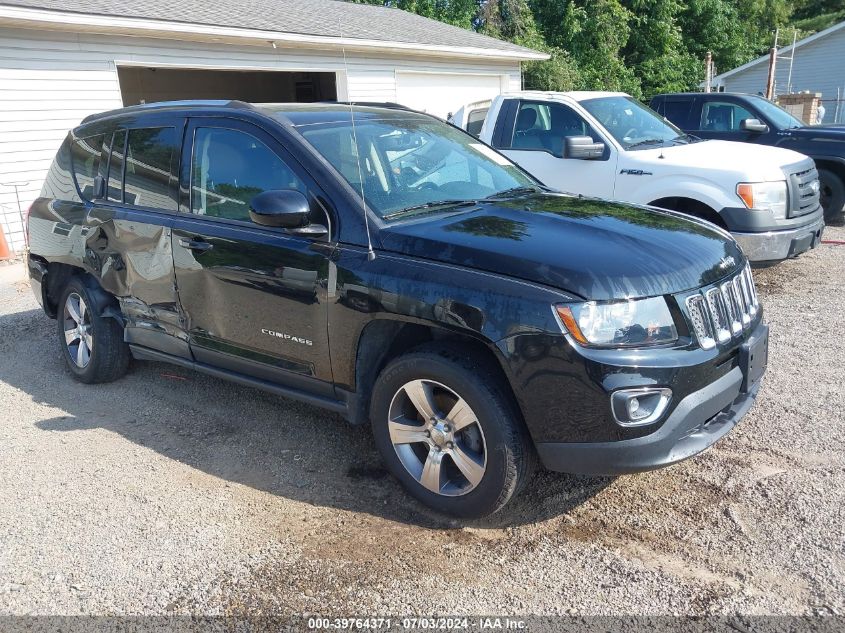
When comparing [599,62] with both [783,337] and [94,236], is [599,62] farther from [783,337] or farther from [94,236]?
[94,236]

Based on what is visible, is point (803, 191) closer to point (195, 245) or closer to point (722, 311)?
point (722, 311)

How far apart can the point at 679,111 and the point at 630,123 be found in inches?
124

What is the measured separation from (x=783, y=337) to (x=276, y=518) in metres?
4.13

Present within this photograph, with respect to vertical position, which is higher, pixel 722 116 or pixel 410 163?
pixel 410 163

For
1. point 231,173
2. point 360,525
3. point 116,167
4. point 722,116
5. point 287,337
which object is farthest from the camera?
point 722,116

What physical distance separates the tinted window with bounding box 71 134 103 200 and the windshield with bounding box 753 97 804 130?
8739 mm

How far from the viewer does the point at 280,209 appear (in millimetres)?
3373

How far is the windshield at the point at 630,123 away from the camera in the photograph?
7371mm

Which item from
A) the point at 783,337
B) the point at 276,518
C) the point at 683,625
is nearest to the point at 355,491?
the point at 276,518

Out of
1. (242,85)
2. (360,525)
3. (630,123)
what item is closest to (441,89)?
(242,85)

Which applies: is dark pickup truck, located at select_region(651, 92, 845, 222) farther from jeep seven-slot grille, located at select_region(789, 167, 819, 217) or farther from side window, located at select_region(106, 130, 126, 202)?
side window, located at select_region(106, 130, 126, 202)

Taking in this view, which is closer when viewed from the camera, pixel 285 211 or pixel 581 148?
pixel 285 211

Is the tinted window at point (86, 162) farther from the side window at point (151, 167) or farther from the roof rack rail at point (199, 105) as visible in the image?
the side window at point (151, 167)

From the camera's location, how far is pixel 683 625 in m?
2.62
